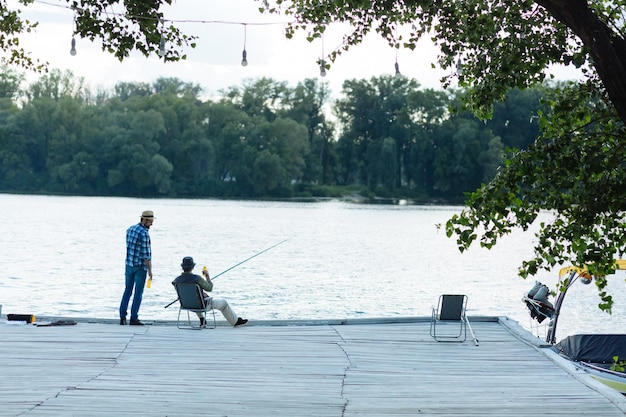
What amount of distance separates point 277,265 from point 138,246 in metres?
27.2

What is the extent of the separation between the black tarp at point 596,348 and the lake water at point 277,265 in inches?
222

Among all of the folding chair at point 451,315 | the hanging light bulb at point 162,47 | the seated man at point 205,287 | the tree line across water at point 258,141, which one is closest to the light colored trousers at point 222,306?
the seated man at point 205,287

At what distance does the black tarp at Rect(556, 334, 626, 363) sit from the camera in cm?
1198

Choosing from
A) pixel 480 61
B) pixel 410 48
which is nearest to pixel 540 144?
pixel 480 61

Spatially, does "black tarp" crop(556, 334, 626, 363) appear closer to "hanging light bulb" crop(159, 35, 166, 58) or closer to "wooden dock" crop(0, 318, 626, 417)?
"wooden dock" crop(0, 318, 626, 417)

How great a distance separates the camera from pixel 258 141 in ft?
285

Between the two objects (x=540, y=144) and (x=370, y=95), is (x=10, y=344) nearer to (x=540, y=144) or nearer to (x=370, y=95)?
(x=540, y=144)

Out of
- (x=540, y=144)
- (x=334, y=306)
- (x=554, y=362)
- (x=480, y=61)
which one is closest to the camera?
(x=540, y=144)

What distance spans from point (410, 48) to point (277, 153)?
3104 inches

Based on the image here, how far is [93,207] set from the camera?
72.4 m

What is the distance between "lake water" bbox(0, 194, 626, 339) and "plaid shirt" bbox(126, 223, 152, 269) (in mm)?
4966

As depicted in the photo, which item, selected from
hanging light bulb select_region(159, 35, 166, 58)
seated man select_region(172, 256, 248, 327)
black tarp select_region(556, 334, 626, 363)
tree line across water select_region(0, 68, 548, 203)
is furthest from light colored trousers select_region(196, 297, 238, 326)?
tree line across water select_region(0, 68, 548, 203)

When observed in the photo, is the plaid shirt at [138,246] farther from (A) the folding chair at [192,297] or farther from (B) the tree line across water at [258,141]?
(B) the tree line across water at [258,141]

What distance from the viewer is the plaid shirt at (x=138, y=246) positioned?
11250mm
